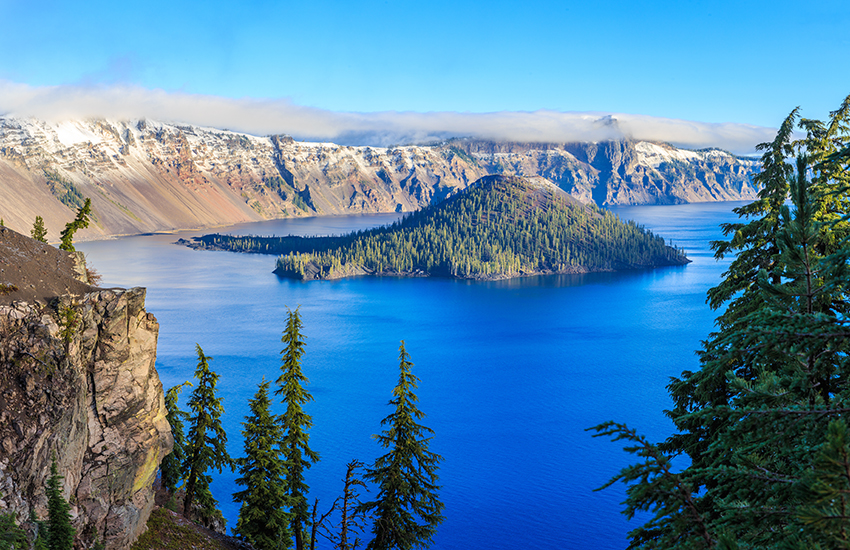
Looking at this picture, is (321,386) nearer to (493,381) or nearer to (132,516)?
(493,381)

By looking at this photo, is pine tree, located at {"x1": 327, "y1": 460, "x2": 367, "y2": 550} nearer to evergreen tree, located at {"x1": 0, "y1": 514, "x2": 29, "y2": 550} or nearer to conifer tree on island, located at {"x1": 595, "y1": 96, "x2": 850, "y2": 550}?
evergreen tree, located at {"x1": 0, "y1": 514, "x2": 29, "y2": 550}

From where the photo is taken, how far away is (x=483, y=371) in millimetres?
90625

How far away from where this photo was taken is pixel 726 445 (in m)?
8.16

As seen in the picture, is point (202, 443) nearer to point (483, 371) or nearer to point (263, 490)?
point (263, 490)

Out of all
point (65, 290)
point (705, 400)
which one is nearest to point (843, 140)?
point (705, 400)

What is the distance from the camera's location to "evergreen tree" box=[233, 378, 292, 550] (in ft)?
103

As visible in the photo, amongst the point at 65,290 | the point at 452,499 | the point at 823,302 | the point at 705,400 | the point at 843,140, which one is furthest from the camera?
the point at 452,499

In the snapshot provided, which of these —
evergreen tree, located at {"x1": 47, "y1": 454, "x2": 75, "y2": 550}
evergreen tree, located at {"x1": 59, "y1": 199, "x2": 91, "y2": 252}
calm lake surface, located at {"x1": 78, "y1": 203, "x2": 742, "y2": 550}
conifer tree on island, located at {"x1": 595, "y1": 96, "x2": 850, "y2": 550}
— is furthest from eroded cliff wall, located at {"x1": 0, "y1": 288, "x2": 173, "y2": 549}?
calm lake surface, located at {"x1": 78, "y1": 203, "x2": 742, "y2": 550}

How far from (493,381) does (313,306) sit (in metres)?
70.6

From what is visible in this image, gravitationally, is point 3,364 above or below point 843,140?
below

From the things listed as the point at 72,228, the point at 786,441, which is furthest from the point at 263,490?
the point at 786,441

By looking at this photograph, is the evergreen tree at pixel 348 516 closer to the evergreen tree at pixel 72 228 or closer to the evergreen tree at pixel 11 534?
the evergreen tree at pixel 11 534

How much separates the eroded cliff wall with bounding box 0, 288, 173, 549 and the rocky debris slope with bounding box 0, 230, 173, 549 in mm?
36

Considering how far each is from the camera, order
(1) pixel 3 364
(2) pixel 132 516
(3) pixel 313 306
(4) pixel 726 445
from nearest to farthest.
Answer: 1. (4) pixel 726 445
2. (1) pixel 3 364
3. (2) pixel 132 516
4. (3) pixel 313 306
